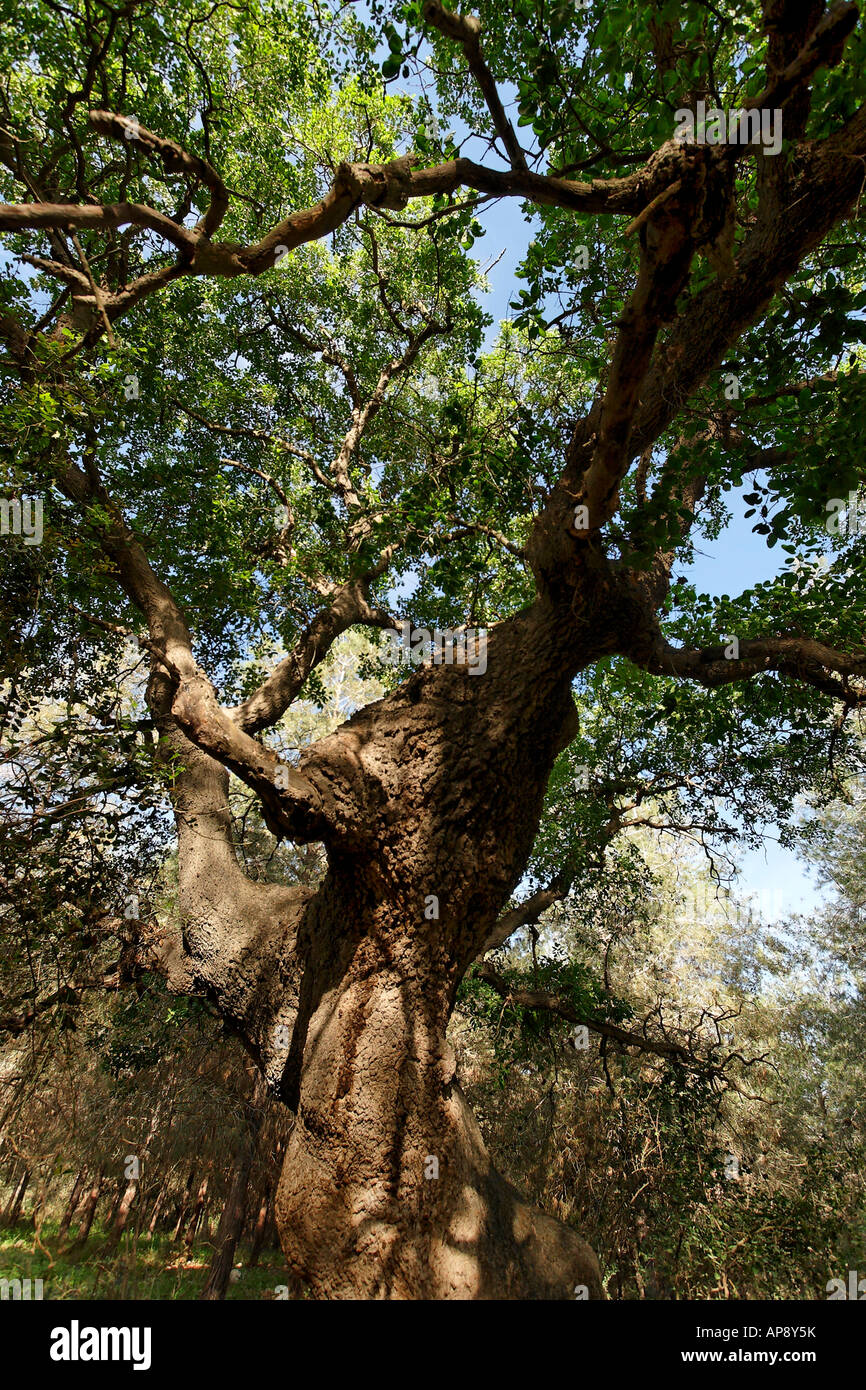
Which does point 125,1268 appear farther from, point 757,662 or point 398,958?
point 757,662

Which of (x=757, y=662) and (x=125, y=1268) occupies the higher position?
(x=757, y=662)

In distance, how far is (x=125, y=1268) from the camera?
267 inches

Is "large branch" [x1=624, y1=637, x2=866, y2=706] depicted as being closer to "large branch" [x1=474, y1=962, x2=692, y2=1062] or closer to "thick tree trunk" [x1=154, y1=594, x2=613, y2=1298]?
"thick tree trunk" [x1=154, y1=594, x2=613, y2=1298]

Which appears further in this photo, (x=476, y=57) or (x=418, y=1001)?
(x=418, y=1001)

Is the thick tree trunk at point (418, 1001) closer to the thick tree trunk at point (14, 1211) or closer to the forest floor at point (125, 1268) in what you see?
the forest floor at point (125, 1268)

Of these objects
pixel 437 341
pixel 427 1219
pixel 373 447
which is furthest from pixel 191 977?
pixel 437 341

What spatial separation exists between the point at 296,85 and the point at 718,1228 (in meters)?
12.0

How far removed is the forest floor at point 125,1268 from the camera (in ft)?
22.2

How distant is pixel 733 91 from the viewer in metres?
4.80

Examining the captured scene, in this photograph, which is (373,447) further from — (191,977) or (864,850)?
(864,850)

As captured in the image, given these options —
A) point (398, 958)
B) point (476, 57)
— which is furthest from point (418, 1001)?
point (476, 57)

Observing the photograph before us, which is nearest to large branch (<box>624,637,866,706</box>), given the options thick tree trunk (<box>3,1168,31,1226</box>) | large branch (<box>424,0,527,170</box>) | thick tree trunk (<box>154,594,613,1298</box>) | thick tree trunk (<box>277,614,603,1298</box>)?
thick tree trunk (<box>154,594,613,1298</box>)

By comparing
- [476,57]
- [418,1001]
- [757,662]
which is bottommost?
[418,1001]

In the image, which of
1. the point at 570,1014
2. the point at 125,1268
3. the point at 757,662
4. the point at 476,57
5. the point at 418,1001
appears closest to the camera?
the point at 476,57
